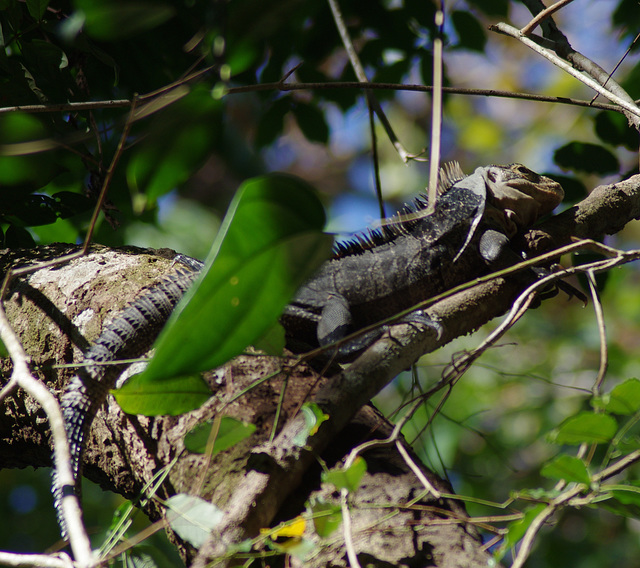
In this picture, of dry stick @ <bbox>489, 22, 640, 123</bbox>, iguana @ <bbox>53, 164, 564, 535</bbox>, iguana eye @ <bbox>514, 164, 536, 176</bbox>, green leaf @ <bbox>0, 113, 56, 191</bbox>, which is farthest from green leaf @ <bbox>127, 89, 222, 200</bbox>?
iguana eye @ <bbox>514, 164, 536, 176</bbox>

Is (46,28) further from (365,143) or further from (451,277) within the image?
(365,143)

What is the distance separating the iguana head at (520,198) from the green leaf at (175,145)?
2.51 m

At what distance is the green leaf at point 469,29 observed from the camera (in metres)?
2.82

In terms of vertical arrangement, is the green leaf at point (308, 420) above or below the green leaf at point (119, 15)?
below

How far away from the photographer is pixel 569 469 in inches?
39.4

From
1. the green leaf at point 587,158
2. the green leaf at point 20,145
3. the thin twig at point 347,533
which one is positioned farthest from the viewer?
the green leaf at point 587,158

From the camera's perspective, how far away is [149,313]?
2066mm

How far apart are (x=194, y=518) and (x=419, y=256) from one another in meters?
2.15

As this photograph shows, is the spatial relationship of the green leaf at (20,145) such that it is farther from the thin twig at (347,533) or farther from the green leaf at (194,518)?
the thin twig at (347,533)

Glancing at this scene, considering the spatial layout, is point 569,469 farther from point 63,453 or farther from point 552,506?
point 63,453

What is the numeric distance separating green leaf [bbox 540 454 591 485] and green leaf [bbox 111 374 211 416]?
2.45 feet

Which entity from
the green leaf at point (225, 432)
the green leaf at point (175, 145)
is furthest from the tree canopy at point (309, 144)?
the green leaf at point (225, 432)

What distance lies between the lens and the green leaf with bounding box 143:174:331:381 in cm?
90

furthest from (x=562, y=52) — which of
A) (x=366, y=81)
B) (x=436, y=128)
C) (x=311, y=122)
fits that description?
(x=436, y=128)
